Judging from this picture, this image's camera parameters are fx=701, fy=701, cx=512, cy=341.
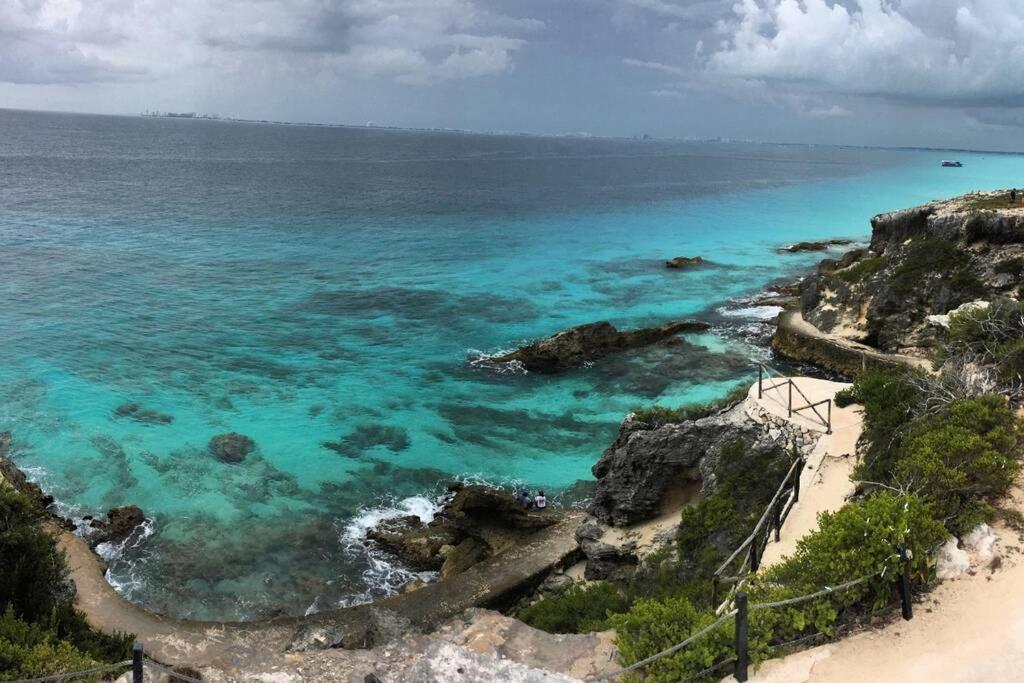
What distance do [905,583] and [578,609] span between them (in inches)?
310

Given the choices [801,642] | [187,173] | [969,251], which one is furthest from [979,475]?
[187,173]

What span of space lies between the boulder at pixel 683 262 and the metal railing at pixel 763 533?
46230 mm

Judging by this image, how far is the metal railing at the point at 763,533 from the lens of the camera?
12562 millimetres

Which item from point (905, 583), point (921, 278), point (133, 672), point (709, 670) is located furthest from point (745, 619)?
point (921, 278)

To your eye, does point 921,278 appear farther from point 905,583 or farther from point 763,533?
point 905,583

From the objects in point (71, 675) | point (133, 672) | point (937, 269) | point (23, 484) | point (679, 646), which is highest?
point (937, 269)

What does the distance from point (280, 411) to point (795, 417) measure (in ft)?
72.2

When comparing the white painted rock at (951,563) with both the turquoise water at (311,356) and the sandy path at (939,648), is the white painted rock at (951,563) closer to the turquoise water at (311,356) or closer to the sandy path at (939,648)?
the sandy path at (939,648)

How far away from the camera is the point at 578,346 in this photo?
3725 cm

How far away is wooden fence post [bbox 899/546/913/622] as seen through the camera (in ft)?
31.2

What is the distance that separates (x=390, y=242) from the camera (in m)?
67.6

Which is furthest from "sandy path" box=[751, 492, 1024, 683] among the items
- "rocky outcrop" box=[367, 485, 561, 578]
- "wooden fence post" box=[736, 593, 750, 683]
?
"rocky outcrop" box=[367, 485, 561, 578]

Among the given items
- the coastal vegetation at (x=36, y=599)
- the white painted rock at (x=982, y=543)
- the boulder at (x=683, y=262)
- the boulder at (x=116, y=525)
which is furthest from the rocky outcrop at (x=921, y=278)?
the boulder at (x=116, y=525)

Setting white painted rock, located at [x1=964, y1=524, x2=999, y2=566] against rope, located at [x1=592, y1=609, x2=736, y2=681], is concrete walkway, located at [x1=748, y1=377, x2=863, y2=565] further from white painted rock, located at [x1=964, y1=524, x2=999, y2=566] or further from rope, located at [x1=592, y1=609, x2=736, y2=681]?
rope, located at [x1=592, y1=609, x2=736, y2=681]
